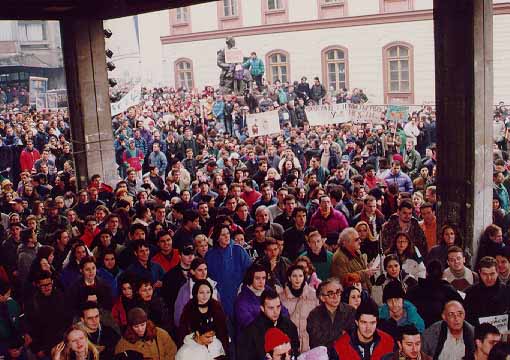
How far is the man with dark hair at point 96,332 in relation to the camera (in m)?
6.87

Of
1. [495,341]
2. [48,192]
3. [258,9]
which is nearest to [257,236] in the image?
[495,341]

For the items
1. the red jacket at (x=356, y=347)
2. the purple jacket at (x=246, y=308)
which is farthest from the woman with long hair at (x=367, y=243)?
the red jacket at (x=356, y=347)

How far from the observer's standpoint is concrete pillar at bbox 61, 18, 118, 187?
15.1 metres

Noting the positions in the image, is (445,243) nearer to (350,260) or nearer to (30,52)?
(350,260)

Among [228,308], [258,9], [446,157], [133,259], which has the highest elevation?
[258,9]

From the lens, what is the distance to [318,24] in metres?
34.5

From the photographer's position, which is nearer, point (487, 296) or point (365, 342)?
point (365, 342)

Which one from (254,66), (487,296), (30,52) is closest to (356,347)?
(487,296)

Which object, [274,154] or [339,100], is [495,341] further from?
[339,100]

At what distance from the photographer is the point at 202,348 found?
257 inches

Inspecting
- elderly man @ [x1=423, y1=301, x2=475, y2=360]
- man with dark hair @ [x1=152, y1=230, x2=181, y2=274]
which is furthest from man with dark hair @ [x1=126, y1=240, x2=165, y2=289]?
elderly man @ [x1=423, y1=301, x2=475, y2=360]

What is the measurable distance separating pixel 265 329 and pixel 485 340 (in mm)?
2017

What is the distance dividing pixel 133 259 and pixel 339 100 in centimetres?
2338

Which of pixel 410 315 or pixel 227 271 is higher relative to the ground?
pixel 227 271
